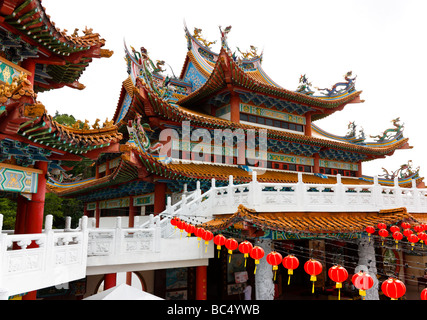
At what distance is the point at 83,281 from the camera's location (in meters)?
13.0

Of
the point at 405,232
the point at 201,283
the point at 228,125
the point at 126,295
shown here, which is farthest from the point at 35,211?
the point at 405,232

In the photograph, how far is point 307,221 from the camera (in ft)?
30.2

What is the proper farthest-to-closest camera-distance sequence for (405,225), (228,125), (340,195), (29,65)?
(228,125) < (340,195) < (405,225) < (29,65)

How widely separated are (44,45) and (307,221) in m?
8.09

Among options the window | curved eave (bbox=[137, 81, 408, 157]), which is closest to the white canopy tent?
curved eave (bbox=[137, 81, 408, 157])

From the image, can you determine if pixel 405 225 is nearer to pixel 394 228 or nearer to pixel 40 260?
pixel 394 228

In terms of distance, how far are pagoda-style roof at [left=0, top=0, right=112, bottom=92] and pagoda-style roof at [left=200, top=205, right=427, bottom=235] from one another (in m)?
5.44

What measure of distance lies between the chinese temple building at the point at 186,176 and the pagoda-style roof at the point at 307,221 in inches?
1.7

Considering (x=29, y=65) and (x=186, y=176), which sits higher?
(x=29, y=65)

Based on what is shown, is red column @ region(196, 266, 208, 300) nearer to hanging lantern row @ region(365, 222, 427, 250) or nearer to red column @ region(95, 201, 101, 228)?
hanging lantern row @ region(365, 222, 427, 250)

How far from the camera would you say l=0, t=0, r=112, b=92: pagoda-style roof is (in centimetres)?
612
